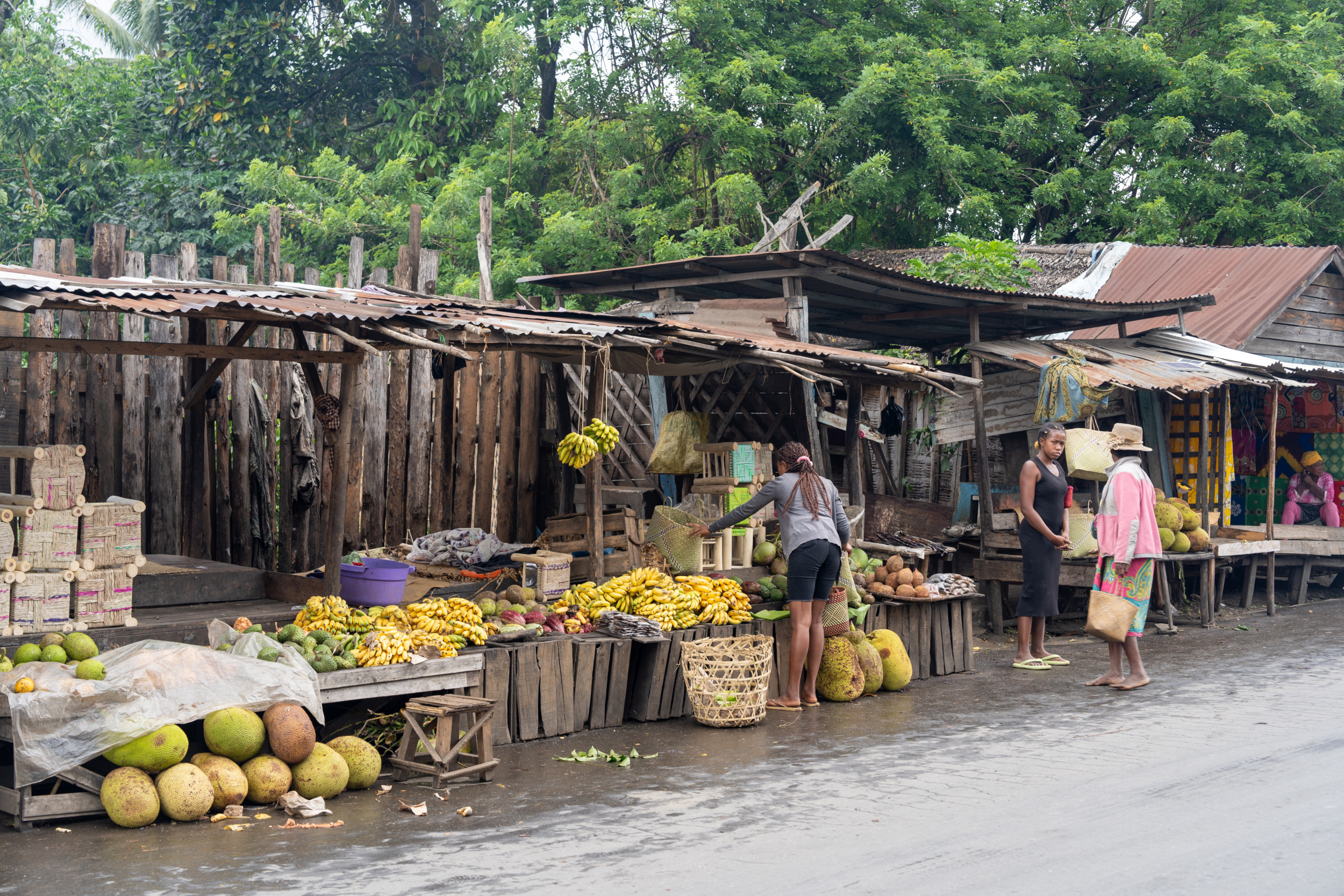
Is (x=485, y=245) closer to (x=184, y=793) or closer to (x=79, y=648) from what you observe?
(x=79, y=648)

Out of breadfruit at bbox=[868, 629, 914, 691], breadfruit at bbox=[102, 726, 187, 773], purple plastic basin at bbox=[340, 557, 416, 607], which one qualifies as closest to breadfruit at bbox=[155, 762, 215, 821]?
breadfruit at bbox=[102, 726, 187, 773]

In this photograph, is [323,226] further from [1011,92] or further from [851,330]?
[1011,92]

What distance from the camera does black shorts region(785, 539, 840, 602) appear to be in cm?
913

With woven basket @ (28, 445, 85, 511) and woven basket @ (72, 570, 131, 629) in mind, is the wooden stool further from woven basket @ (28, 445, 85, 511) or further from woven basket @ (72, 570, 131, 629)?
woven basket @ (28, 445, 85, 511)

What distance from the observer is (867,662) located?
9.99m

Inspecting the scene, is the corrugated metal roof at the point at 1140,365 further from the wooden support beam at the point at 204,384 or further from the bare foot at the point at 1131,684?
the wooden support beam at the point at 204,384

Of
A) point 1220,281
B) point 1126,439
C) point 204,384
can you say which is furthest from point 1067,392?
point 204,384

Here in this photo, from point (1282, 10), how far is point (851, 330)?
46.7 ft

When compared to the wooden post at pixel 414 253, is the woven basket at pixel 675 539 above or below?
below

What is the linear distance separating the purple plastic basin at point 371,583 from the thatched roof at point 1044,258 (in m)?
11.6

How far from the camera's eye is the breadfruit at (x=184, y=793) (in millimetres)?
6055

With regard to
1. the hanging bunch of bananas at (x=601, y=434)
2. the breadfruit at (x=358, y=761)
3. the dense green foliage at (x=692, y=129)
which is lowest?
the breadfruit at (x=358, y=761)

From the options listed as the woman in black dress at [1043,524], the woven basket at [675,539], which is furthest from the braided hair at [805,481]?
the woman in black dress at [1043,524]

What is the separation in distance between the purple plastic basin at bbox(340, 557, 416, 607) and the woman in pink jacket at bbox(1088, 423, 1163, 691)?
5613mm
